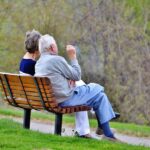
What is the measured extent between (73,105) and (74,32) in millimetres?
14238

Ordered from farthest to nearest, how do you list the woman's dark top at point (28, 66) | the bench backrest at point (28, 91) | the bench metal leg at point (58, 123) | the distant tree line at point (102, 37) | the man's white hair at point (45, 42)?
the distant tree line at point (102, 37) → the woman's dark top at point (28, 66) → the bench metal leg at point (58, 123) → the man's white hair at point (45, 42) → the bench backrest at point (28, 91)

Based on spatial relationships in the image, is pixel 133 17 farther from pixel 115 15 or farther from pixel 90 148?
pixel 90 148

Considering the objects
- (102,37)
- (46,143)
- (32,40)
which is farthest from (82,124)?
(102,37)

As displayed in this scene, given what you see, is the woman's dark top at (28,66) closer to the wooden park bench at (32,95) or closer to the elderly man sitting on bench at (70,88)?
the wooden park bench at (32,95)

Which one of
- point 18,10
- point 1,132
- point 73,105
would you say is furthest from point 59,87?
point 18,10

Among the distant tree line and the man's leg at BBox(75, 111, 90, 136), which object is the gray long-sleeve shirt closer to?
the man's leg at BBox(75, 111, 90, 136)

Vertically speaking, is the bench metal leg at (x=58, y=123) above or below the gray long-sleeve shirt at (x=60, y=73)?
below

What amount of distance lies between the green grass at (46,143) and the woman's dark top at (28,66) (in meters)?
1.00

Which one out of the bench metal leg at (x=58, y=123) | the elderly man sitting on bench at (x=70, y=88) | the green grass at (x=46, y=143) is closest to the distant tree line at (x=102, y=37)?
the bench metal leg at (x=58, y=123)

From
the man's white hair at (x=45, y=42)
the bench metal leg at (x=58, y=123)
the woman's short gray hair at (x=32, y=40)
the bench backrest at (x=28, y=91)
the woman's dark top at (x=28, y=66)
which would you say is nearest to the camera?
the bench backrest at (x=28, y=91)

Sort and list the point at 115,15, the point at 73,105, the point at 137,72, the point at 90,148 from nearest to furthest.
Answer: the point at 90,148, the point at 73,105, the point at 137,72, the point at 115,15

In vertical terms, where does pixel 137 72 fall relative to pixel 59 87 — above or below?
below

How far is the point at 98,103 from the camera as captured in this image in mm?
7504

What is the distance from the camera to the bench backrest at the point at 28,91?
7.33m
